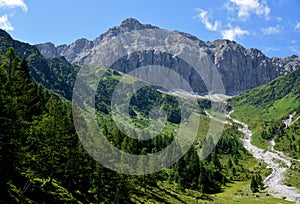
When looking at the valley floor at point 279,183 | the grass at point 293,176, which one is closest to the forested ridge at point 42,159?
the valley floor at point 279,183

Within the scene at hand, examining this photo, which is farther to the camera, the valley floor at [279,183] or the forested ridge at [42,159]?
the valley floor at [279,183]

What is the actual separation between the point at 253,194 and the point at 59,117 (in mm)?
87810

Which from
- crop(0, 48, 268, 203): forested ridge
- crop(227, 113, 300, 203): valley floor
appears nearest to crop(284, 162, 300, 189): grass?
crop(227, 113, 300, 203): valley floor

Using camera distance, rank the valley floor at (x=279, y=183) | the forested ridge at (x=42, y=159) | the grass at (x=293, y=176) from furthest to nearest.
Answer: the grass at (x=293, y=176)
the valley floor at (x=279, y=183)
the forested ridge at (x=42, y=159)

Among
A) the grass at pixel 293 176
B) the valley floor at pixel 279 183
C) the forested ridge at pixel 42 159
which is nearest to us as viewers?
the forested ridge at pixel 42 159

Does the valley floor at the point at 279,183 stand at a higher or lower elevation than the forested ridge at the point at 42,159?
higher

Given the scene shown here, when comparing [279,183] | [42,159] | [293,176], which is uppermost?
[293,176]

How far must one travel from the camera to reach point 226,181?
137 m

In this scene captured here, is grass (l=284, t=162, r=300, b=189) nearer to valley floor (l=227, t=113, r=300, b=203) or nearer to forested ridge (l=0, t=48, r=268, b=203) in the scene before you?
valley floor (l=227, t=113, r=300, b=203)

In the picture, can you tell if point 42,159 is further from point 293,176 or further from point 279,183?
point 293,176

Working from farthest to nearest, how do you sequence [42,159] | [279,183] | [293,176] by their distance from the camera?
[293,176]
[279,183]
[42,159]

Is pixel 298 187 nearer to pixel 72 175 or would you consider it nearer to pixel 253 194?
pixel 253 194

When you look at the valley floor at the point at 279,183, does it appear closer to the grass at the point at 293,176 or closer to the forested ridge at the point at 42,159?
the grass at the point at 293,176

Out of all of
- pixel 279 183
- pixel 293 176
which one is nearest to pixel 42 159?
pixel 279 183
